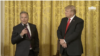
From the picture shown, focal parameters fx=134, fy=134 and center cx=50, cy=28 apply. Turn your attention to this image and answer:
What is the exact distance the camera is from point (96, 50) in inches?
146

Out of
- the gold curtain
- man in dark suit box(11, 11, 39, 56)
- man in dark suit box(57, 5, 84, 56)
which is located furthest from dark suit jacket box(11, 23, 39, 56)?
the gold curtain

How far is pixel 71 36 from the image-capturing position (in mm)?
2209

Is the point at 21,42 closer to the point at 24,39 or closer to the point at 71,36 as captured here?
the point at 24,39

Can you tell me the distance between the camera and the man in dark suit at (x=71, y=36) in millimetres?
2223

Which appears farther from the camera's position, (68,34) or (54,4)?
(54,4)

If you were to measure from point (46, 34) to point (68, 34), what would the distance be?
5.09 feet

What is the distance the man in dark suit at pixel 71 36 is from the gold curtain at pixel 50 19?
4.62ft

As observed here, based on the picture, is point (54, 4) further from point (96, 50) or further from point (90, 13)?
point (96, 50)

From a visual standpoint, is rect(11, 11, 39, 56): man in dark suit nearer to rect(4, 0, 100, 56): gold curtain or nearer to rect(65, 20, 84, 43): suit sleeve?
rect(65, 20, 84, 43): suit sleeve

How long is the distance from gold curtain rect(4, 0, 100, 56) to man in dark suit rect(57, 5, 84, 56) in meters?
1.41

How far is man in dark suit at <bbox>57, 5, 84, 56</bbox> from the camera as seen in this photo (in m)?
2.22

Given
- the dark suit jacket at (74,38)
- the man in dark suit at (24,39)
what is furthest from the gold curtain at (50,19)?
the dark suit jacket at (74,38)

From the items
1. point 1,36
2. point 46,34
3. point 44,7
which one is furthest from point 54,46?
point 1,36

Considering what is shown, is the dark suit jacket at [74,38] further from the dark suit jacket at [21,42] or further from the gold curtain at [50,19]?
the gold curtain at [50,19]
